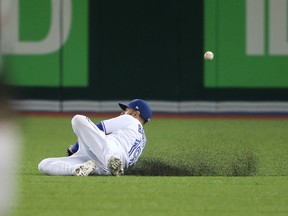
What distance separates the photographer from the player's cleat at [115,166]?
9.36m

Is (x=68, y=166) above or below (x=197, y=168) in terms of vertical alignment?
above

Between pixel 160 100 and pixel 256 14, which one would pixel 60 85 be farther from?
pixel 256 14

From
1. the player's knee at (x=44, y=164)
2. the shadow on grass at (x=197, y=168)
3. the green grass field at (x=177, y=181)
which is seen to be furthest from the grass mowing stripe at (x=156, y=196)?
the shadow on grass at (x=197, y=168)

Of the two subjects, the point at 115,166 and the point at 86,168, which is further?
the point at 86,168

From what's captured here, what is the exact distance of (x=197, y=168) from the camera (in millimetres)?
10547

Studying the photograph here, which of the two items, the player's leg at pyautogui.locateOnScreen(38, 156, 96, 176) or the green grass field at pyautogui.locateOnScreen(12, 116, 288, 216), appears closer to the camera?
the green grass field at pyautogui.locateOnScreen(12, 116, 288, 216)

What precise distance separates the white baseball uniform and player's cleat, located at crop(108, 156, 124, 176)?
48mm

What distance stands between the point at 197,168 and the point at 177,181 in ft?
4.17

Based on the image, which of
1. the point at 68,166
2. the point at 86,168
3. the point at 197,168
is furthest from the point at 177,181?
the point at 197,168

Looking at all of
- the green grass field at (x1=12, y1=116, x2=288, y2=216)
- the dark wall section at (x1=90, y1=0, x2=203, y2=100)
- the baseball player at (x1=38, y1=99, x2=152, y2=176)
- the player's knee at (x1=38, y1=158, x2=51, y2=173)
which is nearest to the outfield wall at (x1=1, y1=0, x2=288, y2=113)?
the dark wall section at (x1=90, y1=0, x2=203, y2=100)

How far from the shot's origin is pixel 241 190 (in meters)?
8.63

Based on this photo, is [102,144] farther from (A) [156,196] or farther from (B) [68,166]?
(A) [156,196]

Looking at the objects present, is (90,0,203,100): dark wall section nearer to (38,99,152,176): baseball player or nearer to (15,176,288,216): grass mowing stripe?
(38,99,152,176): baseball player

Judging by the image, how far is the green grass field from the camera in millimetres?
7469
